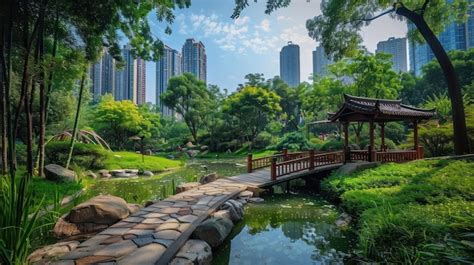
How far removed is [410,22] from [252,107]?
53.7 ft

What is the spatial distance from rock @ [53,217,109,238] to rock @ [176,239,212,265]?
1.92 meters

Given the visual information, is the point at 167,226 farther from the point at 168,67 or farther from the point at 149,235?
the point at 168,67

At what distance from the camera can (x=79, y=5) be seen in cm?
556

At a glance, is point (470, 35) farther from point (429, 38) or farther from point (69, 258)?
point (69, 258)

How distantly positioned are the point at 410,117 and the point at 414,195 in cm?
684

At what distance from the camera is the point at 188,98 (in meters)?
32.1

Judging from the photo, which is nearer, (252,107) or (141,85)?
(252,107)

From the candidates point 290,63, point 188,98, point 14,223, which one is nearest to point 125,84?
point 188,98

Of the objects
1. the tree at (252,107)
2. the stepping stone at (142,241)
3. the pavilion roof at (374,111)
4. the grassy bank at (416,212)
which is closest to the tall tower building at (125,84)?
the tree at (252,107)

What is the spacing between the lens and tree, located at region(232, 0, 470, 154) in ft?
27.6

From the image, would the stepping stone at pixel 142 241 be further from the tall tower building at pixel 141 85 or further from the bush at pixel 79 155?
the tall tower building at pixel 141 85

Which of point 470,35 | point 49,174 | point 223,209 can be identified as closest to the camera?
point 223,209

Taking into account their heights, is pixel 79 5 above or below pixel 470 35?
below

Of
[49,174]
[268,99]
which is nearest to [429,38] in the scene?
[49,174]
